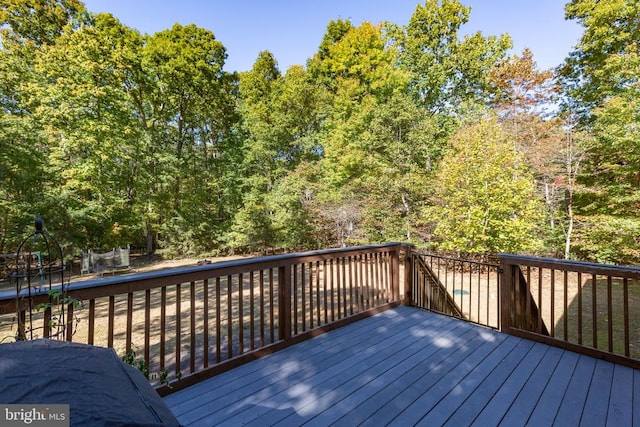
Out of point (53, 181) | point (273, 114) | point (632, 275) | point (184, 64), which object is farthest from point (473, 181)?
point (53, 181)

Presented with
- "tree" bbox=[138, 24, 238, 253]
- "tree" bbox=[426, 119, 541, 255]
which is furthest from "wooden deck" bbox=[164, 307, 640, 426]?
"tree" bbox=[138, 24, 238, 253]

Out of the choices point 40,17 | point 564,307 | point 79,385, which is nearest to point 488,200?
point 564,307

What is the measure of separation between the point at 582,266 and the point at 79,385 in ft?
11.6

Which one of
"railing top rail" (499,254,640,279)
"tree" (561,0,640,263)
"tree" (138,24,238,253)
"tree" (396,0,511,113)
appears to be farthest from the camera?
"tree" (138,24,238,253)

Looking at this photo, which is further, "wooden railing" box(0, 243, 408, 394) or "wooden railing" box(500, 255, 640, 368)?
"wooden railing" box(500, 255, 640, 368)

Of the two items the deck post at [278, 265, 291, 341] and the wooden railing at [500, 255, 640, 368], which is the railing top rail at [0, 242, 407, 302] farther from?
the wooden railing at [500, 255, 640, 368]

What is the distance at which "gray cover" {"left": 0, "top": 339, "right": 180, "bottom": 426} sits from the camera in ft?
2.43

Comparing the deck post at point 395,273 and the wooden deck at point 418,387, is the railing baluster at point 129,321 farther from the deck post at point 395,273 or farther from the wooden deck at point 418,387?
the deck post at point 395,273

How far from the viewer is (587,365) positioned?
252 cm

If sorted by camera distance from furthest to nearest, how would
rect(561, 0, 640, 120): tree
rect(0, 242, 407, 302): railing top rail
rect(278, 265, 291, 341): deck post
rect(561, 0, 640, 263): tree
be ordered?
1. rect(561, 0, 640, 120): tree
2. rect(561, 0, 640, 263): tree
3. rect(278, 265, 291, 341): deck post
4. rect(0, 242, 407, 302): railing top rail

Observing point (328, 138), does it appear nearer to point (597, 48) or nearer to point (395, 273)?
point (597, 48)

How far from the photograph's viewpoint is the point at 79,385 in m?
0.82

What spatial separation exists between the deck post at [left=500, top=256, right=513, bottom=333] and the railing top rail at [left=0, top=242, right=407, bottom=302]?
1.45 metres

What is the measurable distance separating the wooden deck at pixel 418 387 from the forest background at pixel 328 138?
5.30 metres
